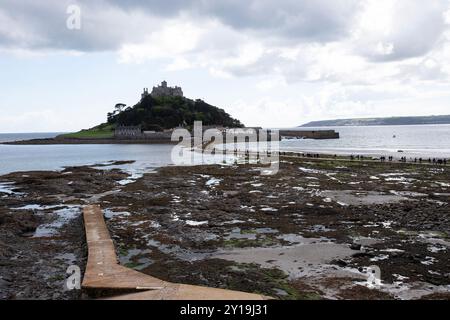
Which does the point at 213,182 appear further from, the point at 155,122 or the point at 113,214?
the point at 155,122

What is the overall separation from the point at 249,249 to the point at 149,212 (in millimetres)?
8179

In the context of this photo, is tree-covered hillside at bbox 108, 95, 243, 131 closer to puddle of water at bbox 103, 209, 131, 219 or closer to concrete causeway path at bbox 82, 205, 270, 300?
puddle of water at bbox 103, 209, 131, 219

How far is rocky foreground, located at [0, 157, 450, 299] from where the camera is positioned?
11.0 m

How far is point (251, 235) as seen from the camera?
52.8 ft

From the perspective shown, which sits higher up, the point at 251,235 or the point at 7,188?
the point at 7,188

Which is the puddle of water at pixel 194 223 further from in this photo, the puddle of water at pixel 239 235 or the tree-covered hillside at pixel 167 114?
the tree-covered hillside at pixel 167 114

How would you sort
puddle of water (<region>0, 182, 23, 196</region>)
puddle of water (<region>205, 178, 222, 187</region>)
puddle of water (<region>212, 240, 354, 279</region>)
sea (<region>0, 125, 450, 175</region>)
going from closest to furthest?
puddle of water (<region>212, 240, 354, 279</region>) → puddle of water (<region>0, 182, 23, 196</region>) → puddle of water (<region>205, 178, 222, 187</region>) → sea (<region>0, 125, 450, 175</region>)

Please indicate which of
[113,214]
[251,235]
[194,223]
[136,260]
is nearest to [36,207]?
[113,214]

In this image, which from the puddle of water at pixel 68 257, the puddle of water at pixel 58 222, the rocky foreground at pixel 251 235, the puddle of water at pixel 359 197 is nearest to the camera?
the rocky foreground at pixel 251 235

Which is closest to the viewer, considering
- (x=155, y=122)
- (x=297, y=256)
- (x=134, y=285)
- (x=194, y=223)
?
(x=134, y=285)

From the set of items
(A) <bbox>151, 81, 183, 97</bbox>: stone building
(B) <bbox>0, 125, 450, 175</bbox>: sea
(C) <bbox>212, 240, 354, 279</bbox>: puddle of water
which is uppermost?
(A) <bbox>151, 81, 183, 97</bbox>: stone building

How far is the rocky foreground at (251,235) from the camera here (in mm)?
11016

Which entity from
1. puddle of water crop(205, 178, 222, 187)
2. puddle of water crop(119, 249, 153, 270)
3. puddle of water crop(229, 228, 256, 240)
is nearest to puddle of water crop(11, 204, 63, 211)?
puddle of water crop(119, 249, 153, 270)

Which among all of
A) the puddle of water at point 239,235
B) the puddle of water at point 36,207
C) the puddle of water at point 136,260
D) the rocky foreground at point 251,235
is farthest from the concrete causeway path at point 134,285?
the puddle of water at point 36,207
